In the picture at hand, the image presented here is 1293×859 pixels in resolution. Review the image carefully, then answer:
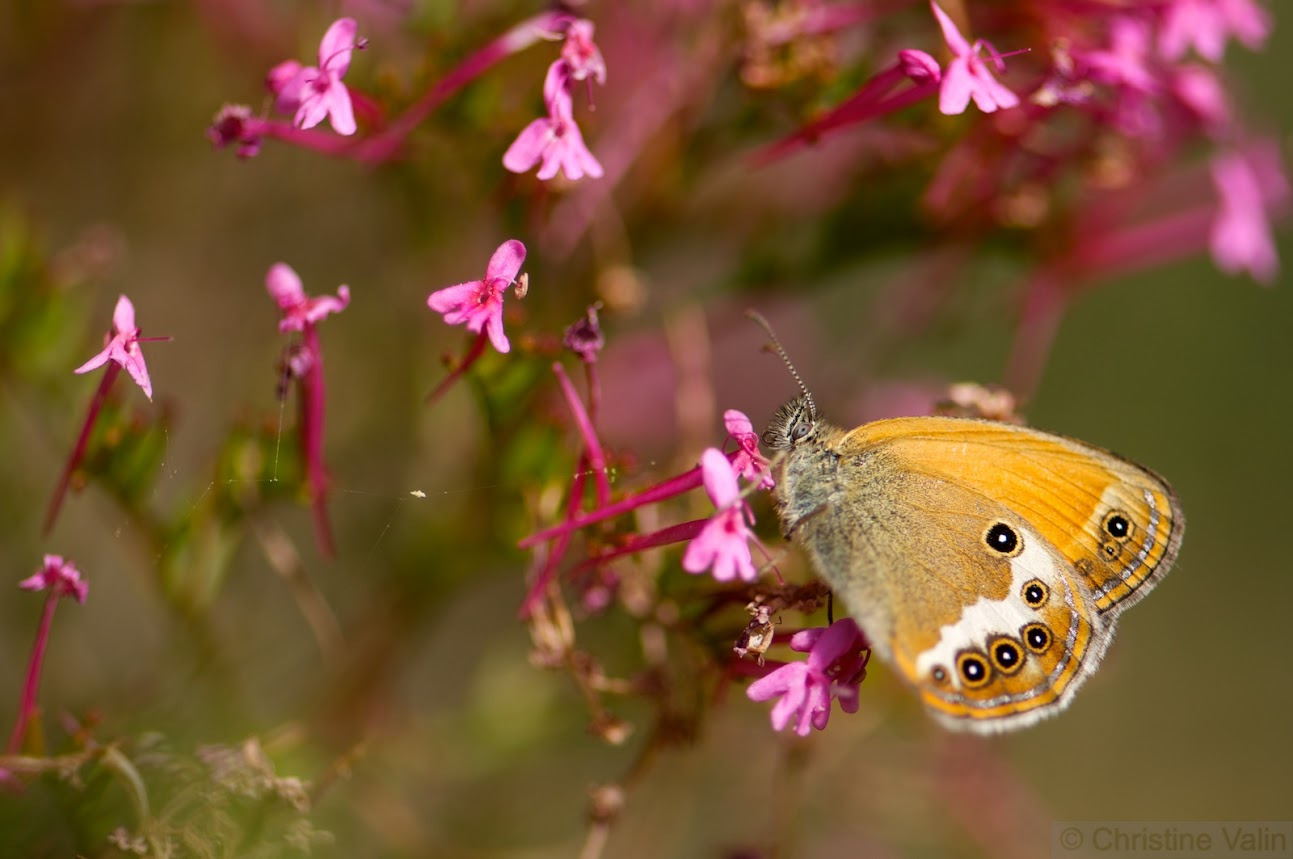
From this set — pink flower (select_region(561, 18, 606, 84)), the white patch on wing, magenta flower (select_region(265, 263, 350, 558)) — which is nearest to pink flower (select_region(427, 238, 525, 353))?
magenta flower (select_region(265, 263, 350, 558))

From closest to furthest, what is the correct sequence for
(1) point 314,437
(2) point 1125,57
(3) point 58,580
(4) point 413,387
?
(3) point 58,580 < (1) point 314,437 < (2) point 1125,57 < (4) point 413,387

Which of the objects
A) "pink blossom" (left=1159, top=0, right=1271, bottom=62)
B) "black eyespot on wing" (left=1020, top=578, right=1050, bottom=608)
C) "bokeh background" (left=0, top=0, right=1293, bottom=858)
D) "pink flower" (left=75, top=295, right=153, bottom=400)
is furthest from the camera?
"pink blossom" (left=1159, top=0, right=1271, bottom=62)

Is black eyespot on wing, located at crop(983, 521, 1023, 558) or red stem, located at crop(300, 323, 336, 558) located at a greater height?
red stem, located at crop(300, 323, 336, 558)

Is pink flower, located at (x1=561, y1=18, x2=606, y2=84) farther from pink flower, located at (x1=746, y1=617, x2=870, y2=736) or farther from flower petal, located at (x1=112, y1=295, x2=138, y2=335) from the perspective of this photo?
pink flower, located at (x1=746, y1=617, x2=870, y2=736)

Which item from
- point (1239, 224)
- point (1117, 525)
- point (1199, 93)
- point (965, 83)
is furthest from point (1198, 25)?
point (1117, 525)

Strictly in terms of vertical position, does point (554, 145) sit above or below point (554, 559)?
above

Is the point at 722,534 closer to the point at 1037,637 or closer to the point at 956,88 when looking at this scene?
the point at 1037,637
